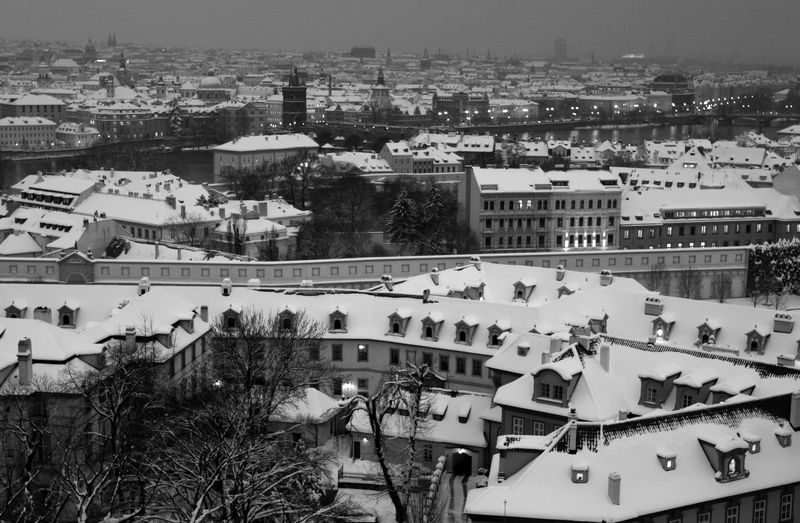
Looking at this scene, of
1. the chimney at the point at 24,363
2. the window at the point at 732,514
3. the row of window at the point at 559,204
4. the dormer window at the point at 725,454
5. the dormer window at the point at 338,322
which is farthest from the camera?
the row of window at the point at 559,204

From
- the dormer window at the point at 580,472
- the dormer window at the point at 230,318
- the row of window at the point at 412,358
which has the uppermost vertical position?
the dormer window at the point at 580,472

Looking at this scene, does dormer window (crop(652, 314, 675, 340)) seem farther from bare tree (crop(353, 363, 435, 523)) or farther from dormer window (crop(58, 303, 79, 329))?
dormer window (crop(58, 303, 79, 329))

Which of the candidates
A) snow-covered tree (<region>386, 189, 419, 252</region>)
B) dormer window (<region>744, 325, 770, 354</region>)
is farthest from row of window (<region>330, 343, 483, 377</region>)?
snow-covered tree (<region>386, 189, 419, 252</region>)

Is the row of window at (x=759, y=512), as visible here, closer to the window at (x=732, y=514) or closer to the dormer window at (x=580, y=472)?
the window at (x=732, y=514)

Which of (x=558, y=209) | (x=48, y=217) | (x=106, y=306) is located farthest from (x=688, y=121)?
(x=106, y=306)

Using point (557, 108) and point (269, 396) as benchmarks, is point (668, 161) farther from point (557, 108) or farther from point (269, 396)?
point (557, 108)

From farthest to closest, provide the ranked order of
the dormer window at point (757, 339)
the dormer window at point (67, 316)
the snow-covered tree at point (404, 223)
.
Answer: the snow-covered tree at point (404, 223)
the dormer window at point (67, 316)
the dormer window at point (757, 339)

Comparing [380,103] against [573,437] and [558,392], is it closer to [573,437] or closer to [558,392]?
[558,392]

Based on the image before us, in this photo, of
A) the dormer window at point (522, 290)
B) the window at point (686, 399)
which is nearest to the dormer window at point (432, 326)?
the dormer window at point (522, 290)
